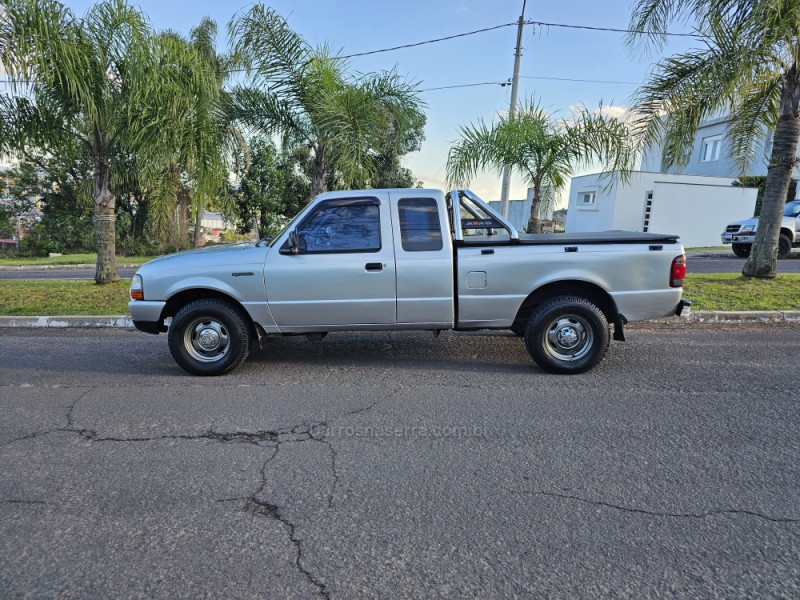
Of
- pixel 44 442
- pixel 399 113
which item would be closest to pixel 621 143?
pixel 399 113

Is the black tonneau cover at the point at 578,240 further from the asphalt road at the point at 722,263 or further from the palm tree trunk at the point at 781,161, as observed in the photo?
the asphalt road at the point at 722,263

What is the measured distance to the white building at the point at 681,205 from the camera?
2608cm

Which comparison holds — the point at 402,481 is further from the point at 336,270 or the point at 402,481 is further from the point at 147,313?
the point at 147,313

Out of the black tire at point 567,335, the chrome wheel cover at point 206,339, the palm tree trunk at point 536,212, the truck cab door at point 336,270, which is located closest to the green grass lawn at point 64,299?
the chrome wheel cover at point 206,339

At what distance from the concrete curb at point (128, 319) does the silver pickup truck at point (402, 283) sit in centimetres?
299

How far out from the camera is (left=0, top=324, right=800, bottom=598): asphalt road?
249cm

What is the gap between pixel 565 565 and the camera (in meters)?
2.54

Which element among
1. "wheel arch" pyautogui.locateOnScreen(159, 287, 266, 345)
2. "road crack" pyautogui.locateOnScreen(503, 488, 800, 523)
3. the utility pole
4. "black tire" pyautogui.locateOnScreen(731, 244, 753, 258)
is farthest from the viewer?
"black tire" pyautogui.locateOnScreen(731, 244, 753, 258)

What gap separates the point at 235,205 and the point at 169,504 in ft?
82.2

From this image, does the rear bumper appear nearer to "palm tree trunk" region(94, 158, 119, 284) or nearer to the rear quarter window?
the rear quarter window

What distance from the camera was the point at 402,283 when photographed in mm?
5480

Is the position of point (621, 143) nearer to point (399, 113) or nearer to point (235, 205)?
point (399, 113)

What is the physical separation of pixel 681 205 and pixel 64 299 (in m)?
26.3

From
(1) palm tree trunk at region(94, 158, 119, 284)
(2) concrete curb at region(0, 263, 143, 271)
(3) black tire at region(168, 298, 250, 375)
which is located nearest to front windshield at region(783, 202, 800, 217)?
(3) black tire at region(168, 298, 250, 375)
